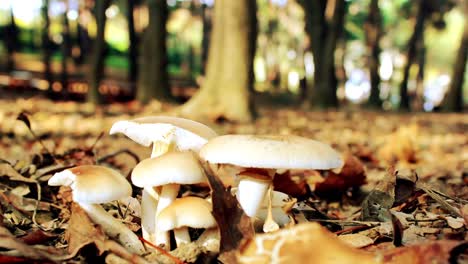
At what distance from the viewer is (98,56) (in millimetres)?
11188

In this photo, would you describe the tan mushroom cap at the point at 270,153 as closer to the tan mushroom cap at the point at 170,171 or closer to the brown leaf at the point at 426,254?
the tan mushroom cap at the point at 170,171

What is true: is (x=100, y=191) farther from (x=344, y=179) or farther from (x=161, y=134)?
(x=344, y=179)

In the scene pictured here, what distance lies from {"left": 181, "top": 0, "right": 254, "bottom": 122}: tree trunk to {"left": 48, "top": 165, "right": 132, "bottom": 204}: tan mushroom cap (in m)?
6.34

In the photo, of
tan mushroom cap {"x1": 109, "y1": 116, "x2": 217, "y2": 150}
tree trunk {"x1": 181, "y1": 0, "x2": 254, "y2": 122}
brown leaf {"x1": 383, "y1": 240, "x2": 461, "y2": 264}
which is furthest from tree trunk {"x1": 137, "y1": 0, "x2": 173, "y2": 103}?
brown leaf {"x1": 383, "y1": 240, "x2": 461, "y2": 264}

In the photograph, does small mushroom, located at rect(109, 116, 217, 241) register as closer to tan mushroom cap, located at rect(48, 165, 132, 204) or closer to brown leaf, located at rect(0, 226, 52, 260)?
tan mushroom cap, located at rect(48, 165, 132, 204)

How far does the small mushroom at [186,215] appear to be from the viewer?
153 cm

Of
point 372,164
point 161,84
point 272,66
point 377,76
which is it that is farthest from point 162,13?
point 272,66

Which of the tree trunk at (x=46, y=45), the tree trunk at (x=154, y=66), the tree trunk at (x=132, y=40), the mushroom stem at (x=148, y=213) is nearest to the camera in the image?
the mushroom stem at (x=148, y=213)

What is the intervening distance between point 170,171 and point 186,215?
0.15m

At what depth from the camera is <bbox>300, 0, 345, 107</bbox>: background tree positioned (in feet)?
47.6

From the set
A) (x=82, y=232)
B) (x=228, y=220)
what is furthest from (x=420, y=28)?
(x=82, y=232)

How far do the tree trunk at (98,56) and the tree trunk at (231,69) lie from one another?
304 centimetres

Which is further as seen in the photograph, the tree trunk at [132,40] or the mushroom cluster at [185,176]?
the tree trunk at [132,40]

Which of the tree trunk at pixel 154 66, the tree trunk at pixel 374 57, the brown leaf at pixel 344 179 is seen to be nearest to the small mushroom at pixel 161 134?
the brown leaf at pixel 344 179
